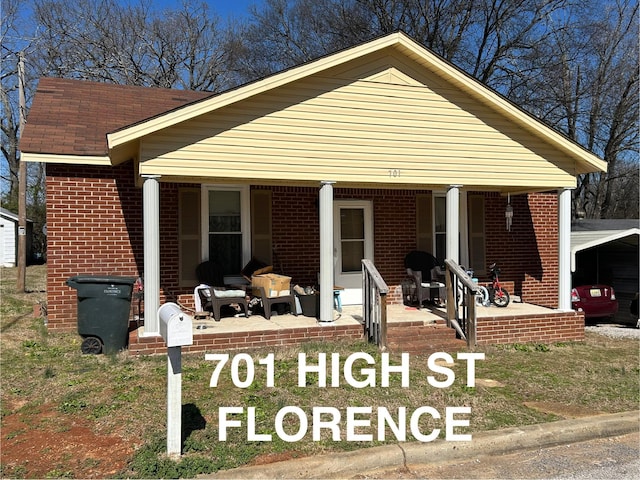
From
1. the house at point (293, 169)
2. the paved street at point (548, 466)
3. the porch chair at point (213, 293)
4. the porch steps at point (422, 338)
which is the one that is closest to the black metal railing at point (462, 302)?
the porch steps at point (422, 338)

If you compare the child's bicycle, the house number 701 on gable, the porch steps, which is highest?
the child's bicycle

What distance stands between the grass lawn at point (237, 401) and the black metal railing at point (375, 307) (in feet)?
1.09

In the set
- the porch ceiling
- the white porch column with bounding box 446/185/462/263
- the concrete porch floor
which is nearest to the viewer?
the porch ceiling

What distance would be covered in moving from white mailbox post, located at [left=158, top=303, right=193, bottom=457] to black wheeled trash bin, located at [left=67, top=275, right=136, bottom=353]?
3.43 meters

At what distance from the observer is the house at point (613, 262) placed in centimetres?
1223

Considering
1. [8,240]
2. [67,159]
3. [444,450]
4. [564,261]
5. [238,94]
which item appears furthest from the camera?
[8,240]

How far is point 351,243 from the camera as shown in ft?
34.7

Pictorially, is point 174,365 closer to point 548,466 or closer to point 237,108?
point 548,466

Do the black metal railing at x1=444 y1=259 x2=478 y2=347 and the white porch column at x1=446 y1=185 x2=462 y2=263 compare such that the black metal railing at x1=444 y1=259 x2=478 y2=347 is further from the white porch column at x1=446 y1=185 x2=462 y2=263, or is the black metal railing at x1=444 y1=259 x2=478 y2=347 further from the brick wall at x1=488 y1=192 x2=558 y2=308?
the brick wall at x1=488 y1=192 x2=558 y2=308

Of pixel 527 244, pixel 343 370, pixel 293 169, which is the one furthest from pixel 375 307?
pixel 527 244

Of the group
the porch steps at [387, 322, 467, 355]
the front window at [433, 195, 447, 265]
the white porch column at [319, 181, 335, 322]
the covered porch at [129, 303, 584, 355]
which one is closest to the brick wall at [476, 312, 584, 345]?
the covered porch at [129, 303, 584, 355]

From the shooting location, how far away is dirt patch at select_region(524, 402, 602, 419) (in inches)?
204

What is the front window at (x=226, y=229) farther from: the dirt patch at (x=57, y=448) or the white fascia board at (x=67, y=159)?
the dirt patch at (x=57, y=448)

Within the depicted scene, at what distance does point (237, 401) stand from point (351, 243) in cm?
574
